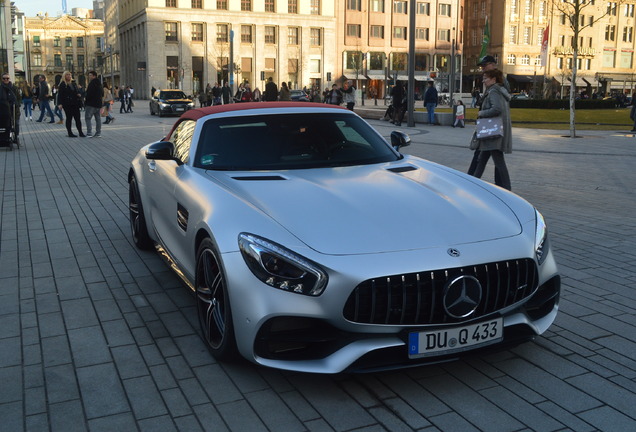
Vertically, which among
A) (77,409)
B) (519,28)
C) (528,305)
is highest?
(519,28)

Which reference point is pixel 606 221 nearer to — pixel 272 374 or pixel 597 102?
pixel 272 374

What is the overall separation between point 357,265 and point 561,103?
45874mm

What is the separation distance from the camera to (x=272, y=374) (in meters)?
3.80

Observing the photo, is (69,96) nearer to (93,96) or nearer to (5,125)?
(93,96)

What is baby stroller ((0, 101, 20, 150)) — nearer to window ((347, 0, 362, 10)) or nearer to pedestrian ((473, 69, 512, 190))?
pedestrian ((473, 69, 512, 190))

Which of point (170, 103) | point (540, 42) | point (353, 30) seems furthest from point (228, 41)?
point (170, 103)

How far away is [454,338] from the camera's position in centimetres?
341

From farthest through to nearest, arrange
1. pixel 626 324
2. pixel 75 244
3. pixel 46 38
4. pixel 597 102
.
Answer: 1. pixel 46 38
2. pixel 597 102
3. pixel 75 244
4. pixel 626 324

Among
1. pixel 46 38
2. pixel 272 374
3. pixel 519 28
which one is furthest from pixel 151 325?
pixel 46 38

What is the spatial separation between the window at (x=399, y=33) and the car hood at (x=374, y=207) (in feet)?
307

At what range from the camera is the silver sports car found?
3322 millimetres

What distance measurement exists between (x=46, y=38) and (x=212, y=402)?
152 meters

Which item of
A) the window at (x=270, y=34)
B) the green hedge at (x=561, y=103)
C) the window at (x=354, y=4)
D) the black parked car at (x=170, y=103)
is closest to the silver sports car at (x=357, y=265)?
the black parked car at (x=170, y=103)

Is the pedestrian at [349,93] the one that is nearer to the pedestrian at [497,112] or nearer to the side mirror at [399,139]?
the pedestrian at [497,112]
